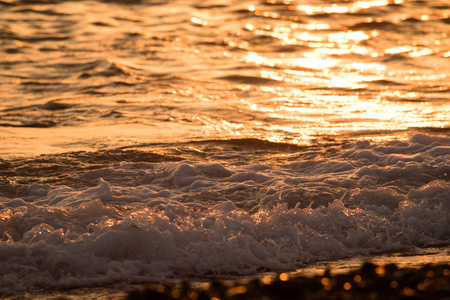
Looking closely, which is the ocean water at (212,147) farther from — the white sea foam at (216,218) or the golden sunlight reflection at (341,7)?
the golden sunlight reflection at (341,7)

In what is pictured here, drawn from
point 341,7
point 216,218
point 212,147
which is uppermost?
point 341,7

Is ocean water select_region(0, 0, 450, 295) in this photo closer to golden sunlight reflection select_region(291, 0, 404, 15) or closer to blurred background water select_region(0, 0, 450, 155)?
blurred background water select_region(0, 0, 450, 155)

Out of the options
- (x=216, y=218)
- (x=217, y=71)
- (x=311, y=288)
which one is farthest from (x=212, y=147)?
(x=217, y=71)

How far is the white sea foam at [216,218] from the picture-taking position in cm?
459

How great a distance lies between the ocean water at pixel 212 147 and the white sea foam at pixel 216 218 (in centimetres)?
2

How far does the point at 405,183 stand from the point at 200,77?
6966 mm

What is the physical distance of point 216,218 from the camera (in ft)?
17.1

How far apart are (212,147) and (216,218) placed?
3126 millimetres

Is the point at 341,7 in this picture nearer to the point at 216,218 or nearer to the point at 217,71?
the point at 217,71

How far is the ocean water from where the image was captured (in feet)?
15.7

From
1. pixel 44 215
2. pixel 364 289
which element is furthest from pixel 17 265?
pixel 364 289

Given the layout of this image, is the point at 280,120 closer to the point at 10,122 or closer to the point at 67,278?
the point at 10,122

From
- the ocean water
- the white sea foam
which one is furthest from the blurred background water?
the white sea foam

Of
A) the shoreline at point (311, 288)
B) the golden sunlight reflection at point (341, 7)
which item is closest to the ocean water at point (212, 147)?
the shoreline at point (311, 288)
